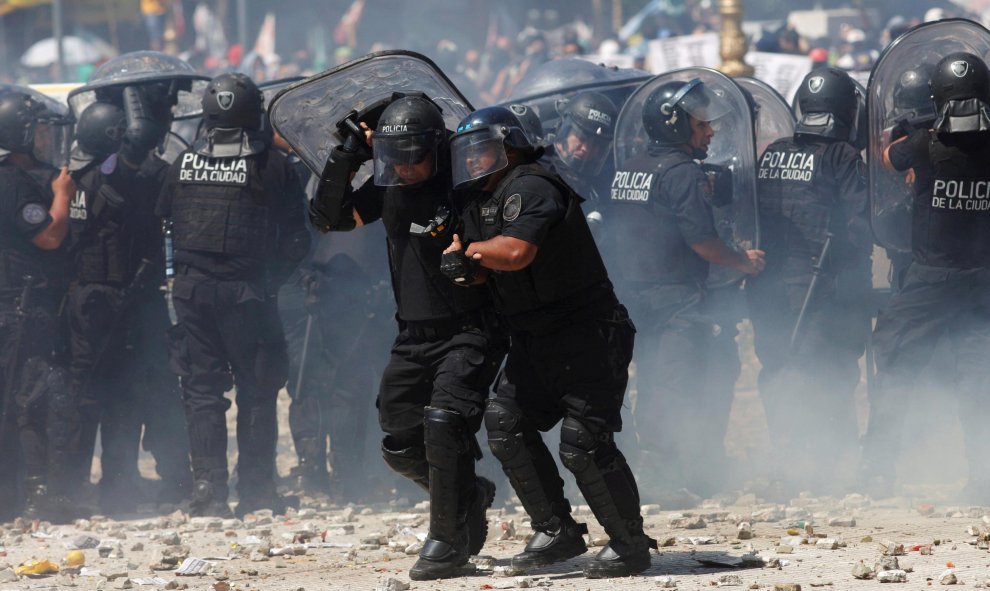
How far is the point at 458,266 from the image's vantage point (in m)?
4.78

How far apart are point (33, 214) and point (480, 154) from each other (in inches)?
137

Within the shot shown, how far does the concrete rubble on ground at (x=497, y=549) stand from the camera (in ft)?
16.1

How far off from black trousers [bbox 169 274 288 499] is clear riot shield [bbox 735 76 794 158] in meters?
3.07

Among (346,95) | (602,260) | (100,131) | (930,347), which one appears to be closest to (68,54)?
(100,131)

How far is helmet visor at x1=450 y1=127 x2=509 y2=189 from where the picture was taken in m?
4.90

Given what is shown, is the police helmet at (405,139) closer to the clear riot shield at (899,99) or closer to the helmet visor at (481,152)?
the helmet visor at (481,152)

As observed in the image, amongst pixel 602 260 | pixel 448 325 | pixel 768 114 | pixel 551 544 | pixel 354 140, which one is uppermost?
pixel 768 114

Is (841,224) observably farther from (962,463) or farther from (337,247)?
(337,247)

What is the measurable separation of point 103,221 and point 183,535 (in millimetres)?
1882

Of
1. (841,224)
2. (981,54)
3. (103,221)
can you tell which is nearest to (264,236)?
(103,221)

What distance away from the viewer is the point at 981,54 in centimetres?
719

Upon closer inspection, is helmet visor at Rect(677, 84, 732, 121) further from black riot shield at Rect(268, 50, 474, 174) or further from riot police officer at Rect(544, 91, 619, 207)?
black riot shield at Rect(268, 50, 474, 174)

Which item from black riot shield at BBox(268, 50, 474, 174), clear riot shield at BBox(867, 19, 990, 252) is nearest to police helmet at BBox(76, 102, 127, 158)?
black riot shield at BBox(268, 50, 474, 174)

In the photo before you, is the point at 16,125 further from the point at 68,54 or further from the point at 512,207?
the point at 68,54
